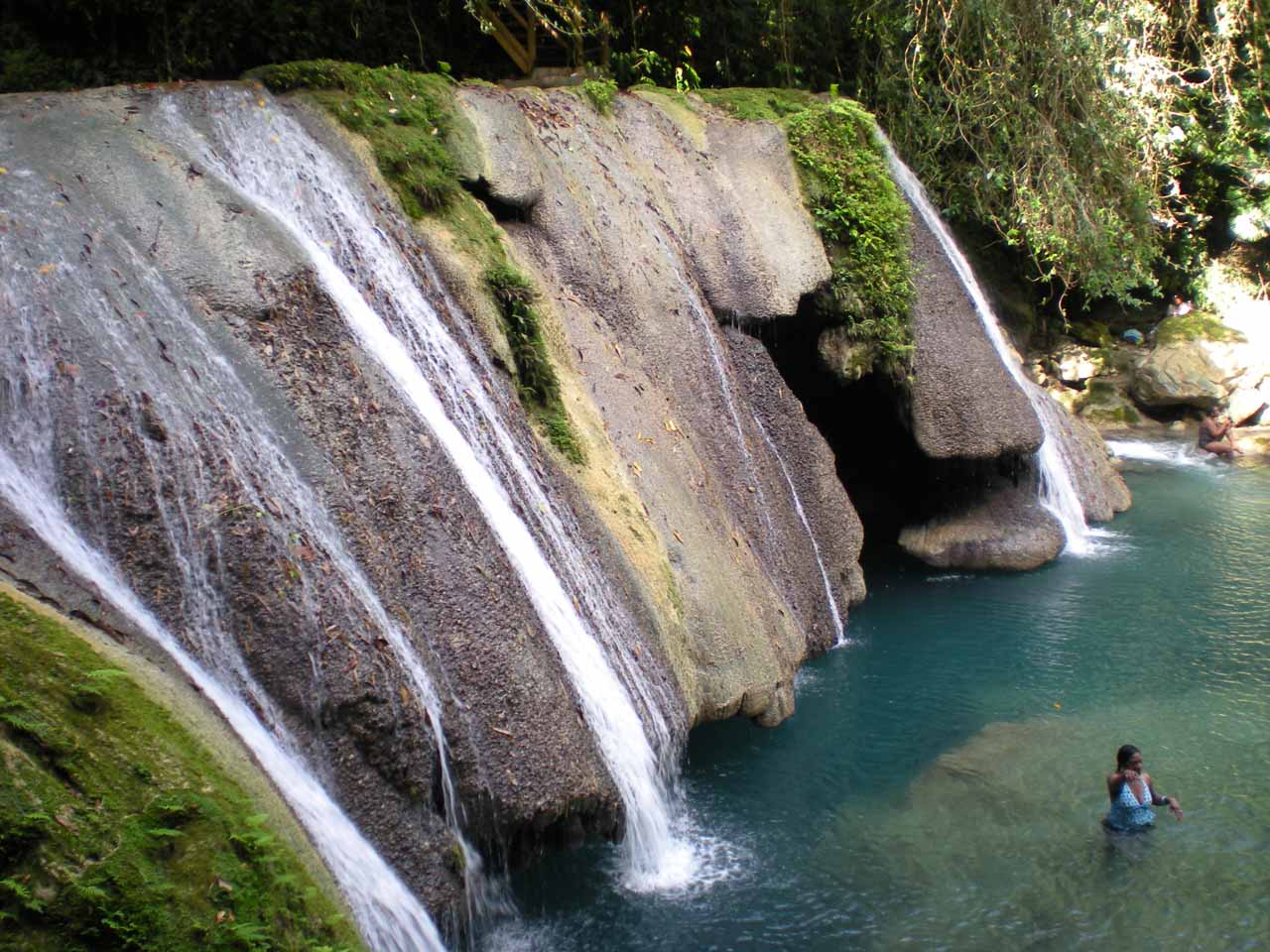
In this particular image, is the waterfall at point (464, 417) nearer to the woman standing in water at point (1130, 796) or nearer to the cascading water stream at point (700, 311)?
the woman standing in water at point (1130, 796)

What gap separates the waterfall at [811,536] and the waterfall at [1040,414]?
3.22 m

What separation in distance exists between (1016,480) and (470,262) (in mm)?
6952

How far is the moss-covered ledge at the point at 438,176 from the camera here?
23.8 ft

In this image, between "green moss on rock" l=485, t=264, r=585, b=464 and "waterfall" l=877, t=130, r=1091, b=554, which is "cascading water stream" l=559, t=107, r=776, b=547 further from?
"waterfall" l=877, t=130, r=1091, b=554

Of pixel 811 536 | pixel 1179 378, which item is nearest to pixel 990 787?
pixel 811 536

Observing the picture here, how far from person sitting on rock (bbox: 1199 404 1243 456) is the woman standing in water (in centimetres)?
1013

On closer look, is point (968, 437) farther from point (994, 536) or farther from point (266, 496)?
point (266, 496)

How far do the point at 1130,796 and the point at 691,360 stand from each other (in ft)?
14.2

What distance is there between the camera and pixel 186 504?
479 centimetres

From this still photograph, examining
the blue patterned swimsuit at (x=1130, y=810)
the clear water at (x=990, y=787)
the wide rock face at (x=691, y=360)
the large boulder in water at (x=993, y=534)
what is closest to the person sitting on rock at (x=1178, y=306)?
the large boulder in water at (x=993, y=534)

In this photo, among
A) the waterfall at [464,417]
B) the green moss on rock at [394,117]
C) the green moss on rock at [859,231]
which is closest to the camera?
the waterfall at [464,417]

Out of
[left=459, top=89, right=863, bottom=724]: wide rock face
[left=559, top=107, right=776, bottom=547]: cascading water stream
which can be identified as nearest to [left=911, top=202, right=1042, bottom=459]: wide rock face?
[left=459, top=89, right=863, bottom=724]: wide rock face

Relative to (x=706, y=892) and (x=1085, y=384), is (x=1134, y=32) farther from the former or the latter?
(x=706, y=892)

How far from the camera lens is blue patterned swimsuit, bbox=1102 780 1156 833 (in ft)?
21.7
